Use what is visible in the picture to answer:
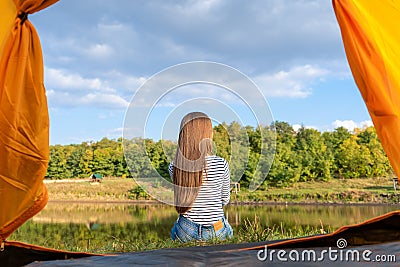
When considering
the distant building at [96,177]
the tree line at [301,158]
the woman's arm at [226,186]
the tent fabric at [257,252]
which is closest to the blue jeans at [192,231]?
the woman's arm at [226,186]

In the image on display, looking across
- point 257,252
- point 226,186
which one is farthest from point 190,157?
point 257,252

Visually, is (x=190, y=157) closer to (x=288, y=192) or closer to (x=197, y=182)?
(x=197, y=182)

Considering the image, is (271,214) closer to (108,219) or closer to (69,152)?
(108,219)

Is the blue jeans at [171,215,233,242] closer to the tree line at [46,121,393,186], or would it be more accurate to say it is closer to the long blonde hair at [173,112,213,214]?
the long blonde hair at [173,112,213,214]

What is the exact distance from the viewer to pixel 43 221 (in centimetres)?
1232

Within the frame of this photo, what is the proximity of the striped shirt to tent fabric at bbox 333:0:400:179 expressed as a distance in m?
1.27

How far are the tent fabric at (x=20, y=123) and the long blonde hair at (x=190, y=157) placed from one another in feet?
3.50

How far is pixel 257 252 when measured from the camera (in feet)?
5.75

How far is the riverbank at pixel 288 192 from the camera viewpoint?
12.1m

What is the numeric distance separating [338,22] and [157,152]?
190 cm

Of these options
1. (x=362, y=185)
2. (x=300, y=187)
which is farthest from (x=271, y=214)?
(x=362, y=185)

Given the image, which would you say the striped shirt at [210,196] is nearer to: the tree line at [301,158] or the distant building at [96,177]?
the tree line at [301,158]

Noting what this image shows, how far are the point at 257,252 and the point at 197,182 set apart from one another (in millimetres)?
1023

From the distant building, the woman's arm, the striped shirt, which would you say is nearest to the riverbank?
the distant building
